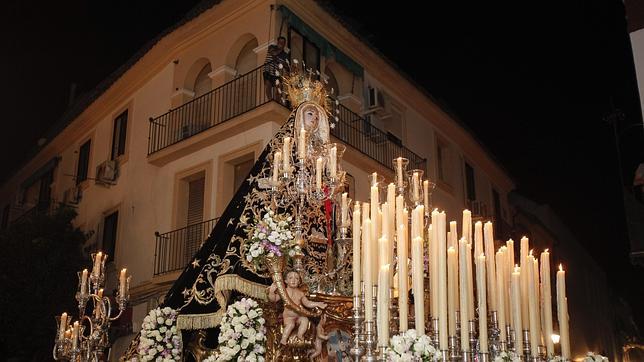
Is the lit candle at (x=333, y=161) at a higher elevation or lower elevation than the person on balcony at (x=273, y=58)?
lower

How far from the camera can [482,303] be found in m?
4.19

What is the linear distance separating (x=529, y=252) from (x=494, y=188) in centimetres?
1784

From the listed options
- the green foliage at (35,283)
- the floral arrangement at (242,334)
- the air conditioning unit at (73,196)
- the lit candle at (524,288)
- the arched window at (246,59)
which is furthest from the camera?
the air conditioning unit at (73,196)

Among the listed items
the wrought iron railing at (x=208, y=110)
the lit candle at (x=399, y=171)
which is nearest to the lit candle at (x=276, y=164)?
the lit candle at (x=399, y=171)

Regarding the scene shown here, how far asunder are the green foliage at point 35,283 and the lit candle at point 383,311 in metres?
11.1

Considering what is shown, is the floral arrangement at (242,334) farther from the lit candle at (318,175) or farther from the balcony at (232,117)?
the balcony at (232,117)

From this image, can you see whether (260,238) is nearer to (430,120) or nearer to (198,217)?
(198,217)

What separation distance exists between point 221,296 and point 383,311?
85.8 inches

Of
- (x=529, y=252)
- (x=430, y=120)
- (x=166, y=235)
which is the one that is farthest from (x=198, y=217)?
(x=529, y=252)

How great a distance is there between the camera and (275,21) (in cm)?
1283

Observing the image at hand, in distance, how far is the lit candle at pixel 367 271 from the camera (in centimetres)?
379

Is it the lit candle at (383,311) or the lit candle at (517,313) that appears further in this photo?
the lit candle at (517,313)

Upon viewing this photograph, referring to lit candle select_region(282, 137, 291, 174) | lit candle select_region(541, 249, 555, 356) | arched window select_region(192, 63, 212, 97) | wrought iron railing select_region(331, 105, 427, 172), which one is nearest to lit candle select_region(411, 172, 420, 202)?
lit candle select_region(282, 137, 291, 174)

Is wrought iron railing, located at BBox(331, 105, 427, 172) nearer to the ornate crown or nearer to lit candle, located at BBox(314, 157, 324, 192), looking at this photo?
the ornate crown
